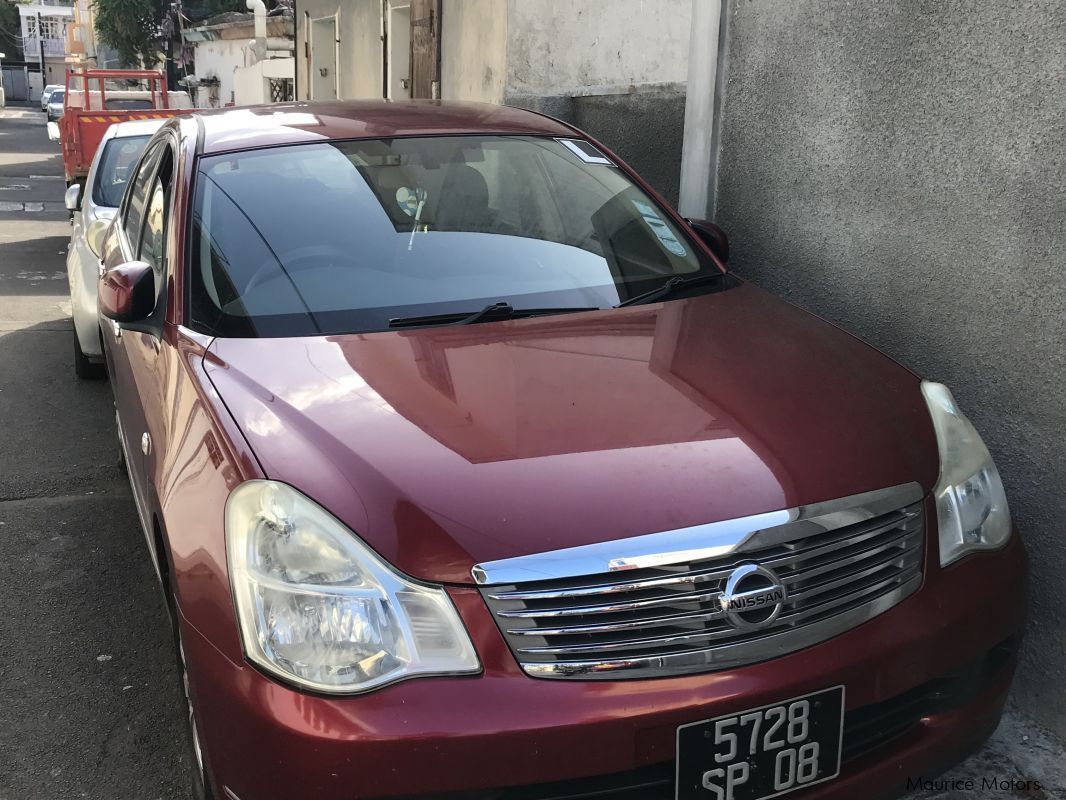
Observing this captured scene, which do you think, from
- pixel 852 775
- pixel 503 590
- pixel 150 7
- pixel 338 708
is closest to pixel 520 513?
pixel 503 590

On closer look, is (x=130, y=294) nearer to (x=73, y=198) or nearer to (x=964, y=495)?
(x=964, y=495)

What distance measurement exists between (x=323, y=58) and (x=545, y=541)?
14247 millimetres

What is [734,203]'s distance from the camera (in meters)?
4.34

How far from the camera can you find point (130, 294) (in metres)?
2.85

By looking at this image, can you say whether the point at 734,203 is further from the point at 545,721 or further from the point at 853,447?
the point at 545,721

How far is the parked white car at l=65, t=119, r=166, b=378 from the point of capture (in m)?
5.51

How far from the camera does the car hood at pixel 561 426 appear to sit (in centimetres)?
188

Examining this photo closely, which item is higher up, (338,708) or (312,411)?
(312,411)

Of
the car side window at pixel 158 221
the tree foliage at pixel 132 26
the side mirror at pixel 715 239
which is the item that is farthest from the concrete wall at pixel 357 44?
the tree foliage at pixel 132 26

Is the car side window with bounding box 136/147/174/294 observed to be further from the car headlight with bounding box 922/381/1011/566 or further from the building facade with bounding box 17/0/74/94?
the building facade with bounding box 17/0/74/94

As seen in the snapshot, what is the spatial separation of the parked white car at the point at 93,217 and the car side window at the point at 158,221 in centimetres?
111

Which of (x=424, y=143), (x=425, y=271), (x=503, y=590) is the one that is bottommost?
(x=503, y=590)

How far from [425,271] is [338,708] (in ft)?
4.61

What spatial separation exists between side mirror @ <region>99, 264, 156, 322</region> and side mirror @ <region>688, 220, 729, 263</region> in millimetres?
1728
